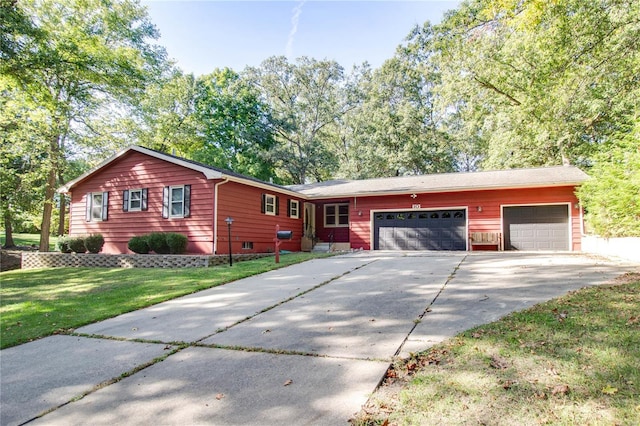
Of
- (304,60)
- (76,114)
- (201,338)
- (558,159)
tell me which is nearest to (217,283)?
(201,338)

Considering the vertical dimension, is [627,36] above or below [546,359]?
above

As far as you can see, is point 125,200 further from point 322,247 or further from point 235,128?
point 235,128

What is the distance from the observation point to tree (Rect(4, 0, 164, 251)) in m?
11.9

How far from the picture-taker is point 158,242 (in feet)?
38.9

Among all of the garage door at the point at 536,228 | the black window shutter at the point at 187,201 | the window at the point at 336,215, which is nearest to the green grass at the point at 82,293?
the black window shutter at the point at 187,201

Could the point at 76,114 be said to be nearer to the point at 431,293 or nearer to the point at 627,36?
the point at 431,293

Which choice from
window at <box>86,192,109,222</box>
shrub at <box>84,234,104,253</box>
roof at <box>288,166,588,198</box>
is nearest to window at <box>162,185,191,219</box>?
shrub at <box>84,234,104,253</box>

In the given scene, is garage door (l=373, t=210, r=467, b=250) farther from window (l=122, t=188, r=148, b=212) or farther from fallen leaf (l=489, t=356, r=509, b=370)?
fallen leaf (l=489, t=356, r=509, b=370)

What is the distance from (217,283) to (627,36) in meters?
10.8

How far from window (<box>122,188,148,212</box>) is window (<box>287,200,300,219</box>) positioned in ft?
19.2

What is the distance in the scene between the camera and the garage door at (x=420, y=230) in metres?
14.8

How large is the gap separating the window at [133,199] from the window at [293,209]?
5.85 meters

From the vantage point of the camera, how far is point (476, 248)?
14336 millimetres

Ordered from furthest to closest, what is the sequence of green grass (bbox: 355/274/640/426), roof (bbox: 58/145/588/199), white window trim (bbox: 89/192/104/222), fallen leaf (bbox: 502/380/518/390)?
white window trim (bbox: 89/192/104/222)
roof (bbox: 58/145/588/199)
fallen leaf (bbox: 502/380/518/390)
green grass (bbox: 355/274/640/426)
